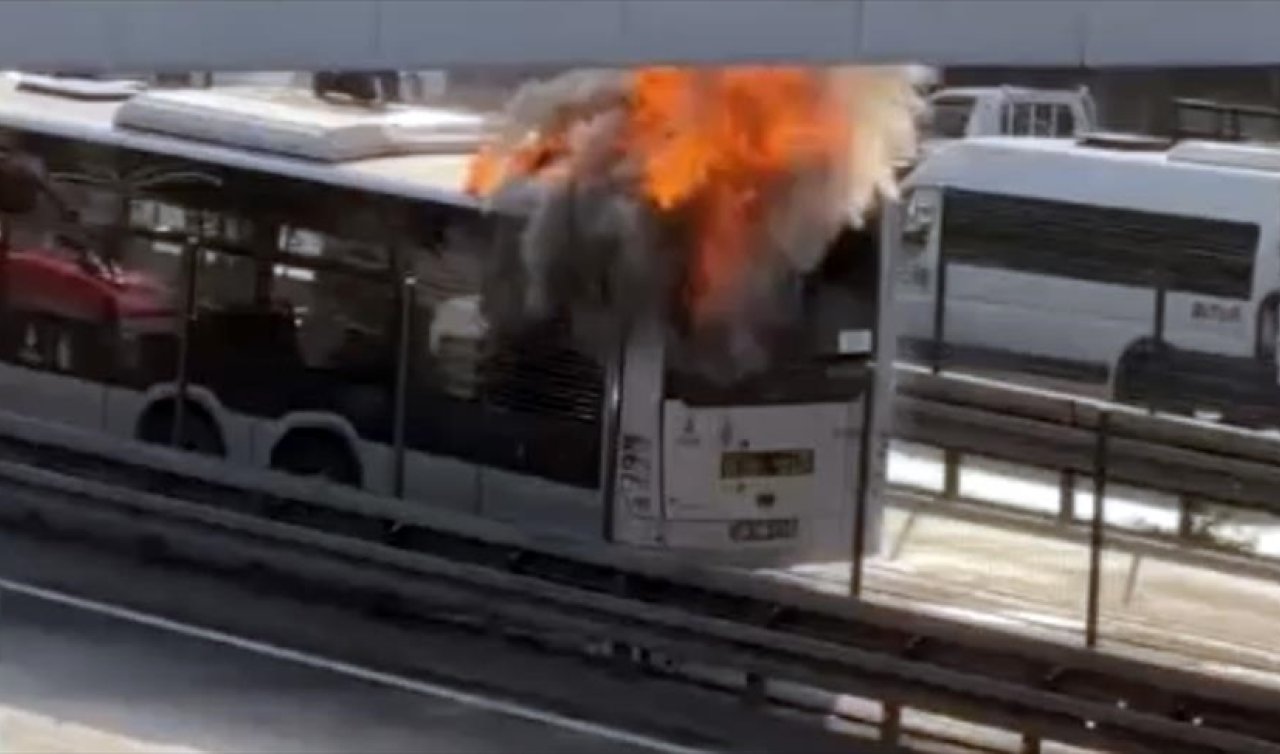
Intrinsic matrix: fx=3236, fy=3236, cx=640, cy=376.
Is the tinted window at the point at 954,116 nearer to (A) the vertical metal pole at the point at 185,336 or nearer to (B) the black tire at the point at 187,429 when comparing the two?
(A) the vertical metal pole at the point at 185,336

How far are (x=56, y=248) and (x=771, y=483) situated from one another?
4565 mm

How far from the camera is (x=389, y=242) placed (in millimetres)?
15367

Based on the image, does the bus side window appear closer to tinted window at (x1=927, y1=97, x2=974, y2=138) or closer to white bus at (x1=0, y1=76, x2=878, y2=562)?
tinted window at (x1=927, y1=97, x2=974, y2=138)

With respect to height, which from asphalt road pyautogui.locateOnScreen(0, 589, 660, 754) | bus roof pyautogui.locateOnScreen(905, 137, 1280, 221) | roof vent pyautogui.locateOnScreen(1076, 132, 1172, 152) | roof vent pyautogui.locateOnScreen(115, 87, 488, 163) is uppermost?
roof vent pyautogui.locateOnScreen(115, 87, 488, 163)

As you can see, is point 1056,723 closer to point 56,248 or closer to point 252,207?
point 252,207

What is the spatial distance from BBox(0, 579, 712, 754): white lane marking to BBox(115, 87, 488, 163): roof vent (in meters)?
2.69

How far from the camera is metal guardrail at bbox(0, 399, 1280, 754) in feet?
40.1

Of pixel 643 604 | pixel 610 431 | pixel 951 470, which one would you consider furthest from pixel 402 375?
pixel 951 470

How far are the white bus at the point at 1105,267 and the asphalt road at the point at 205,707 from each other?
7.23m

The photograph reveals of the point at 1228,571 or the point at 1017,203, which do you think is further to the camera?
the point at 1017,203

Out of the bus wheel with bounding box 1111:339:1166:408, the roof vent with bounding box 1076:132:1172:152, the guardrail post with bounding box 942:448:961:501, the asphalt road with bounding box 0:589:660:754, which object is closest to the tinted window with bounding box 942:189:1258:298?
the bus wheel with bounding box 1111:339:1166:408

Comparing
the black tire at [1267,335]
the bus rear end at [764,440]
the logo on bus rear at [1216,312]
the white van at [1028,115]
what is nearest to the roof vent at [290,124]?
the bus rear end at [764,440]

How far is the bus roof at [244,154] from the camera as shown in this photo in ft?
50.5

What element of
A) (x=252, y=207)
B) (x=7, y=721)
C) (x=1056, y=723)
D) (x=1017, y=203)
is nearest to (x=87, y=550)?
(x=252, y=207)
